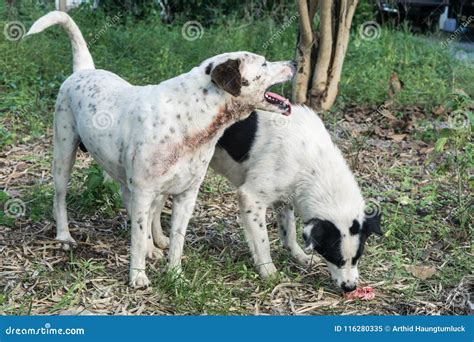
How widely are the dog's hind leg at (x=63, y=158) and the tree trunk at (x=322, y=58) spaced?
3.40 metres

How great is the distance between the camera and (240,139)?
528 centimetres

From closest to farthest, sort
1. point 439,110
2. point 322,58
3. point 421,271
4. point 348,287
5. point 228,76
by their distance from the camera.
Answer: point 228,76, point 348,287, point 421,271, point 322,58, point 439,110

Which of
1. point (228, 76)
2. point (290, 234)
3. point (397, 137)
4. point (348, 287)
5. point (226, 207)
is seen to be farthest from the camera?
point (397, 137)

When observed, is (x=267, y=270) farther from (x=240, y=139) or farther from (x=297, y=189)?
(x=240, y=139)

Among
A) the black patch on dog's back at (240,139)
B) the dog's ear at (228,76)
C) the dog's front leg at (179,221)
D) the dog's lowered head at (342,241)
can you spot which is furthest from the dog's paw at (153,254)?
the dog's ear at (228,76)

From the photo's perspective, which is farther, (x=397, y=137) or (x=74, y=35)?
(x=397, y=137)

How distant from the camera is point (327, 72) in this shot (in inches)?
319

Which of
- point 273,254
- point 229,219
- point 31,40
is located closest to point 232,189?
point 229,219

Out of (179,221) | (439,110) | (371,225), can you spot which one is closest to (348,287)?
(371,225)

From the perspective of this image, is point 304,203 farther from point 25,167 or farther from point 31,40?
point 31,40

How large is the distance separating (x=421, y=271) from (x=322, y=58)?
343 centimetres

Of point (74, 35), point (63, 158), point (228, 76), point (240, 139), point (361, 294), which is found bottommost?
point (361, 294)

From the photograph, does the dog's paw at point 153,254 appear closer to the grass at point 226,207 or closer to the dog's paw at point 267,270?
the grass at point 226,207

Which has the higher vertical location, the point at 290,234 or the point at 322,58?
the point at 322,58
